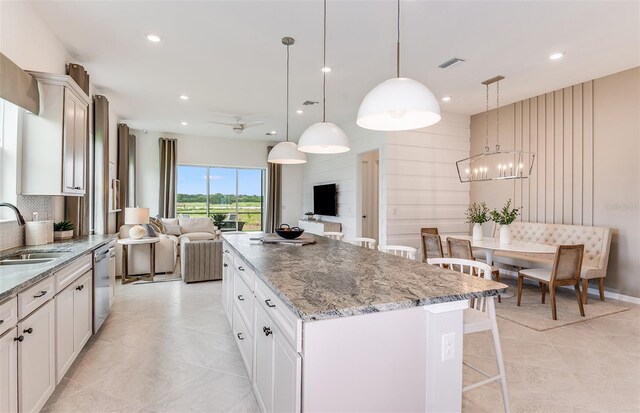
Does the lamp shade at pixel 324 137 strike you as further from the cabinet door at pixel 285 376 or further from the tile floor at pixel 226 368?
the tile floor at pixel 226 368

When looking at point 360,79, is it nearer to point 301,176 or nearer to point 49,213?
point 49,213

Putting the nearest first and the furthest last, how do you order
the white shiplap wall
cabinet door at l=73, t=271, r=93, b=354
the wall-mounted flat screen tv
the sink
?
the sink
cabinet door at l=73, t=271, r=93, b=354
the white shiplap wall
the wall-mounted flat screen tv

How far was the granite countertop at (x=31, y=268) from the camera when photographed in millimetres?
1580

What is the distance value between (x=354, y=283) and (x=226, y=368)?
5.15 ft

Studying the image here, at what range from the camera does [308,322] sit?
4.15 ft

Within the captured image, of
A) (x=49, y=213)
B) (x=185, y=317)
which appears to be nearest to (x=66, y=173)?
(x=49, y=213)

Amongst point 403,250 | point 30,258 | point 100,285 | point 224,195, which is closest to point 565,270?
point 403,250

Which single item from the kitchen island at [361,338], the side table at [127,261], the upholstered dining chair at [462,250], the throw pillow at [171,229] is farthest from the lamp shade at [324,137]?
the throw pillow at [171,229]

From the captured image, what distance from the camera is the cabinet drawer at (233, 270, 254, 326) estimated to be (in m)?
2.17

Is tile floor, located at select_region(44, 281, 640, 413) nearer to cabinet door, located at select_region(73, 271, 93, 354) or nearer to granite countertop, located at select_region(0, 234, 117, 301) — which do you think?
cabinet door, located at select_region(73, 271, 93, 354)

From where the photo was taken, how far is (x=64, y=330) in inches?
88.0

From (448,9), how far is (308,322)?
2.99 m

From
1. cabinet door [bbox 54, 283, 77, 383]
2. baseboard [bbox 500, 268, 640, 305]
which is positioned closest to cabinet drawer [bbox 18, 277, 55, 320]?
cabinet door [bbox 54, 283, 77, 383]

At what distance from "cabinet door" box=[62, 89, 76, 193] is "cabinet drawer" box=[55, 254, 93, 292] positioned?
29.6 inches
